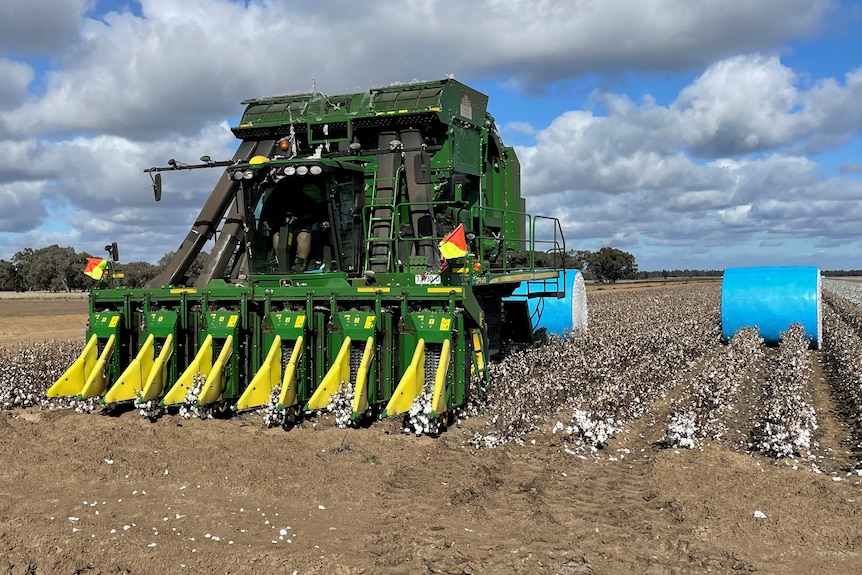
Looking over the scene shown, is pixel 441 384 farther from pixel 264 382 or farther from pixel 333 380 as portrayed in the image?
pixel 264 382

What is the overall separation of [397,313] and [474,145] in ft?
11.7

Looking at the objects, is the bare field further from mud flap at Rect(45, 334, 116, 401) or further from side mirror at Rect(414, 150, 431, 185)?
side mirror at Rect(414, 150, 431, 185)

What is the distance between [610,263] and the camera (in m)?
102

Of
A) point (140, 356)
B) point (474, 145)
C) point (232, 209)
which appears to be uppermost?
point (474, 145)

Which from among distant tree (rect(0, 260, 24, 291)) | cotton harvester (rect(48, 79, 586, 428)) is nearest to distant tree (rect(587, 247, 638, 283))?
distant tree (rect(0, 260, 24, 291))

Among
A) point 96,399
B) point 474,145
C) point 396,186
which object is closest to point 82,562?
point 96,399

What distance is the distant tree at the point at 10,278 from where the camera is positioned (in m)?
94.7

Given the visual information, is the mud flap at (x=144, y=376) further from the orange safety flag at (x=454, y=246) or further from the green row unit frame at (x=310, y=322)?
the orange safety flag at (x=454, y=246)

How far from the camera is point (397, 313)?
862cm

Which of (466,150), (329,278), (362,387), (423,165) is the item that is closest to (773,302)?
(466,150)

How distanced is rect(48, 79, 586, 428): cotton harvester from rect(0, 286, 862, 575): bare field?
65 centimetres

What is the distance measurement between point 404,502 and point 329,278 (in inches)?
157

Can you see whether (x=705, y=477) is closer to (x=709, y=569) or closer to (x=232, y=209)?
(x=709, y=569)

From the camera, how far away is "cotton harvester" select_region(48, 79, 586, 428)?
8312 mm
